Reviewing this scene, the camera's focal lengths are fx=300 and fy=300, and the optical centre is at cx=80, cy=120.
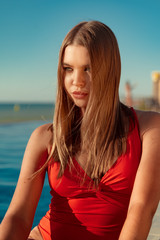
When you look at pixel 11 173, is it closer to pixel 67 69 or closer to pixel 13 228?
pixel 13 228

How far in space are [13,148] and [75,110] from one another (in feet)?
22.9

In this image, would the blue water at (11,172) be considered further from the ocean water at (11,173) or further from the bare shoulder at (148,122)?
the bare shoulder at (148,122)

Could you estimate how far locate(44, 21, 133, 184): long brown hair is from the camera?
1490 mm

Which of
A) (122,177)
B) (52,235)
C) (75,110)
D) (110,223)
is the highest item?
(75,110)

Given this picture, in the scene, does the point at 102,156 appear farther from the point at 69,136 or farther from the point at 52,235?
the point at 52,235

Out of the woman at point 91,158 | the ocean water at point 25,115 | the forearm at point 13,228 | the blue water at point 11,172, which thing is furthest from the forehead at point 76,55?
the blue water at point 11,172

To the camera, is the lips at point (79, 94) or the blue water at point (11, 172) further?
the blue water at point (11, 172)

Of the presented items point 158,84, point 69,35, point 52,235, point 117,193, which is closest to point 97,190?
point 117,193

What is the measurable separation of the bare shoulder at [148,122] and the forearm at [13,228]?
769 mm

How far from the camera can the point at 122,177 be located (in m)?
1.48

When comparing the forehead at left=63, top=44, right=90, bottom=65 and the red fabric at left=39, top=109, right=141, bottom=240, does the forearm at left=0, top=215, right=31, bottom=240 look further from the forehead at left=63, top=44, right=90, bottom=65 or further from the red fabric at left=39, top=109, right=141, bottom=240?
the forehead at left=63, top=44, right=90, bottom=65

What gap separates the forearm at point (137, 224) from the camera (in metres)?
1.28

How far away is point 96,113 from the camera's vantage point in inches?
62.4

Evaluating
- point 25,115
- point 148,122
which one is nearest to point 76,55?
point 148,122
